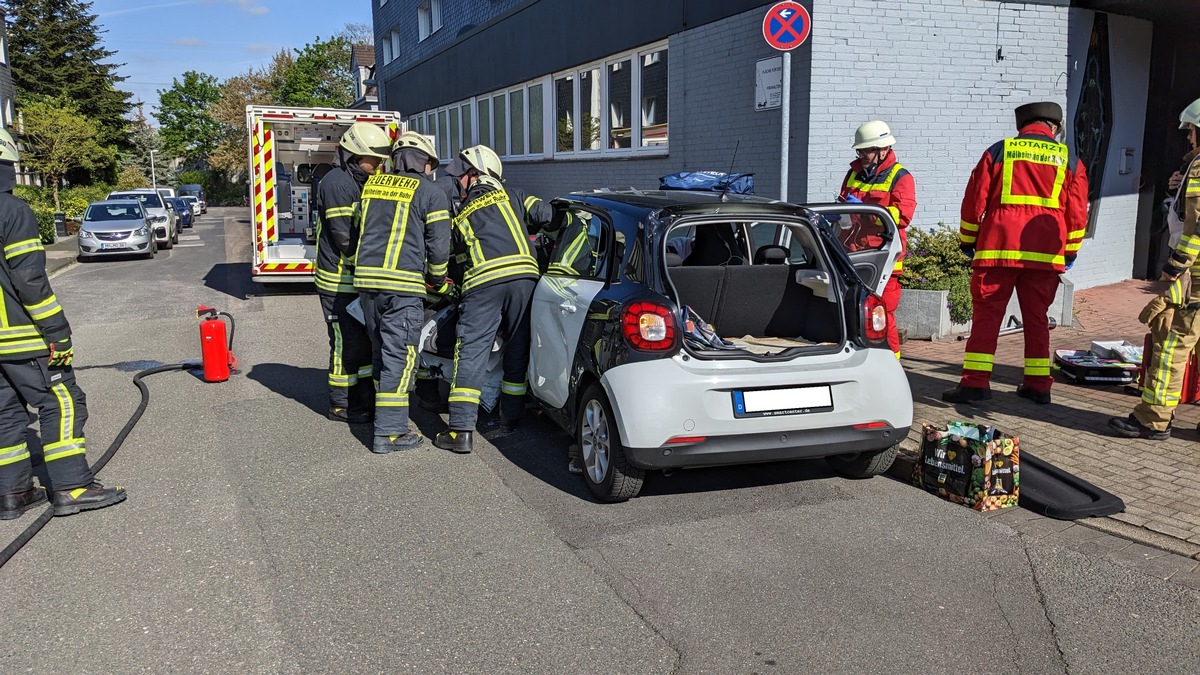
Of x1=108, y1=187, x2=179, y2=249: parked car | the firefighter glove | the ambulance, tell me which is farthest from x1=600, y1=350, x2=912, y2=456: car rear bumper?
x1=108, y1=187, x2=179, y2=249: parked car

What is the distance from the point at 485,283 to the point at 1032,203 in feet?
12.7

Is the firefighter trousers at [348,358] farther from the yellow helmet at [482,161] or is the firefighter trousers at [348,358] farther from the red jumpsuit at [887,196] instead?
the red jumpsuit at [887,196]

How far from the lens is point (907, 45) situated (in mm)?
10180

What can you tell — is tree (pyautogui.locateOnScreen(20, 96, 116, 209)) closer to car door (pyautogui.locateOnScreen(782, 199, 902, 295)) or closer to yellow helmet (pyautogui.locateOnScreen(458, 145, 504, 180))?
yellow helmet (pyautogui.locateOnScreen(458, 145, 504, 180))

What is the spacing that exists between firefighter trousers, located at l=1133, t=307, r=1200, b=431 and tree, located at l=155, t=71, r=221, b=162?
91.7m

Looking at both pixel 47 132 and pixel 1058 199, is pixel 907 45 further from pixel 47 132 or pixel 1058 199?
pixel 47 132

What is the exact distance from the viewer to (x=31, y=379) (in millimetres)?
4805

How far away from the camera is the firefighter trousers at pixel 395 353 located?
605 cm

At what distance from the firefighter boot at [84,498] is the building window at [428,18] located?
2251cm

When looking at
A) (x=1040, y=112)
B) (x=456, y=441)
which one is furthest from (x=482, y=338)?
(x=1040, y=112)

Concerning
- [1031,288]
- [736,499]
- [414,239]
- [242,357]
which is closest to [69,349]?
[414,239]

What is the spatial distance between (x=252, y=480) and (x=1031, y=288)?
17.8 ft

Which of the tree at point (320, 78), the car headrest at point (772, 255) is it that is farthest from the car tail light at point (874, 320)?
the tree at point (320, 78)

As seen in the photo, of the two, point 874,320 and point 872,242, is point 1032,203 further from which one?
point 874,320
